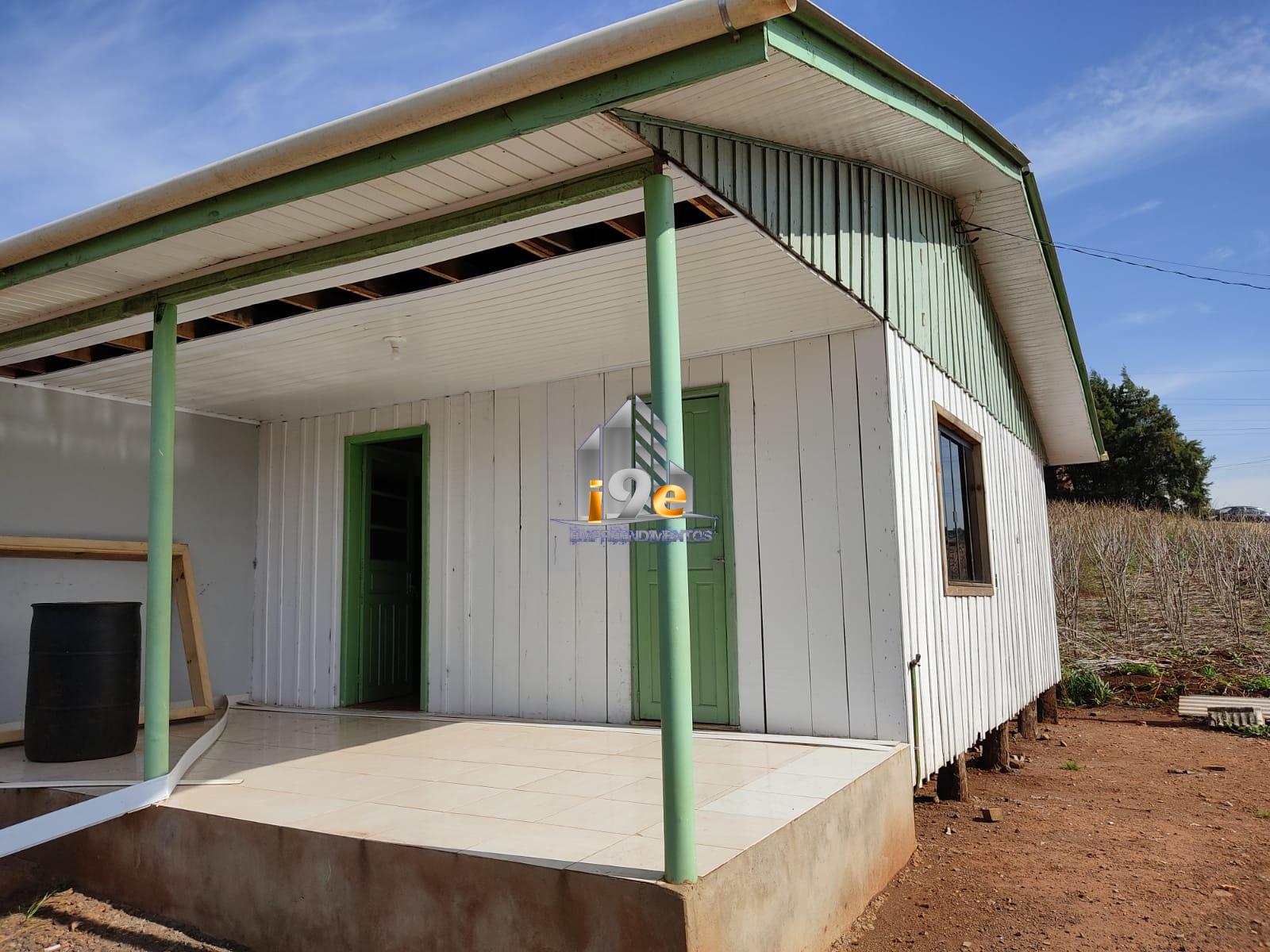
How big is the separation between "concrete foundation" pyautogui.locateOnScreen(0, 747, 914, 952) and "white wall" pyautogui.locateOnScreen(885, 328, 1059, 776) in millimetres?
1013

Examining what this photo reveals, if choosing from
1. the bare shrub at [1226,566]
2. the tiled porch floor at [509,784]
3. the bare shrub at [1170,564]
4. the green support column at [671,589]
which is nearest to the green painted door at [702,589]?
the tiled porch floor at [509,784]

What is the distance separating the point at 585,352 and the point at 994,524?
353cm

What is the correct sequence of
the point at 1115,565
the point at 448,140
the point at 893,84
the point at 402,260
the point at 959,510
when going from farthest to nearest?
1. the point at 1115,565
2. the point at 959,510
3. the point at 402,260
4. the point at 893,84
5. the point at 448,140

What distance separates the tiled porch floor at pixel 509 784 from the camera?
288cm

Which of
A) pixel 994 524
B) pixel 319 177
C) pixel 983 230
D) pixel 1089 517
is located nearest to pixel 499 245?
pixel 319 177

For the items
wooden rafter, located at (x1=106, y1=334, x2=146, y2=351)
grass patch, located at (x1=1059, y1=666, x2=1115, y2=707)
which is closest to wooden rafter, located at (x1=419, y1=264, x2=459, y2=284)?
wooden rafter, located at (x1=106, y1=334, x2=146, y2=351)

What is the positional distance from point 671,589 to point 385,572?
5.07 meters

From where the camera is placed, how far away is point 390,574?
23.4 ft

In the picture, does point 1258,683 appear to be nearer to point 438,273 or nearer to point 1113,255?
point 1113,255

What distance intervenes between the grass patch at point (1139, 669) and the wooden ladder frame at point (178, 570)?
974 cm

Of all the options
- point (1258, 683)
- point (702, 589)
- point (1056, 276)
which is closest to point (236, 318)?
point (702, 589)

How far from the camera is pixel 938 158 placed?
15.4 ft

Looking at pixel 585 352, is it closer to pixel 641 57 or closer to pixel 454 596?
pixel 454 596

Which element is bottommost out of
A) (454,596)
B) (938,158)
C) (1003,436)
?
(454,596)
